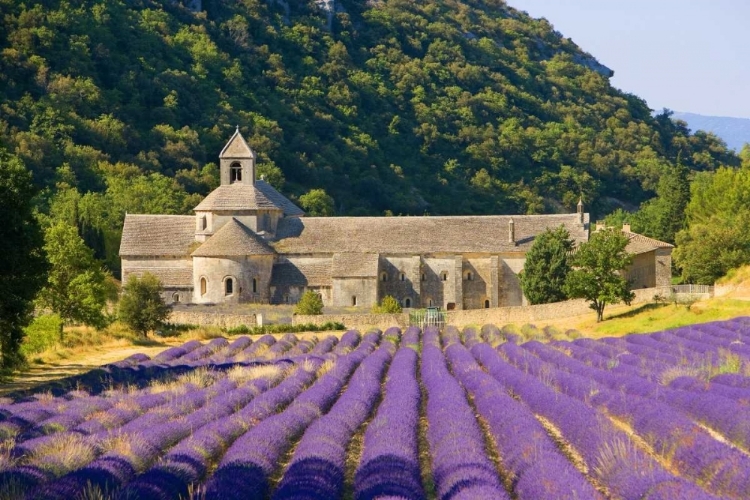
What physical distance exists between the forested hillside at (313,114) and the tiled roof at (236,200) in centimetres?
996

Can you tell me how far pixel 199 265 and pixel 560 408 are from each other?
1684 inches

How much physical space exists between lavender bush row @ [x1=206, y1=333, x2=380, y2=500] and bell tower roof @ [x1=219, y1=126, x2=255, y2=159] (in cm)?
4229

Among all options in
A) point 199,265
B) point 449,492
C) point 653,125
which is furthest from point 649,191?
point 449,492

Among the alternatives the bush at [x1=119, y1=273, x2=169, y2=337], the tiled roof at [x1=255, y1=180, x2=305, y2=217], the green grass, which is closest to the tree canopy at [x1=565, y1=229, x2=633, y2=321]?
the green grass

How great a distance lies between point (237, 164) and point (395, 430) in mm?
49870

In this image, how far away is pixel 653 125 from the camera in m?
154

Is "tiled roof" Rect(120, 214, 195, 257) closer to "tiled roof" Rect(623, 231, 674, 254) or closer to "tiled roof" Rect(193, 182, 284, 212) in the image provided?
"tiled roof" Rect(193, 182, 284, 212)

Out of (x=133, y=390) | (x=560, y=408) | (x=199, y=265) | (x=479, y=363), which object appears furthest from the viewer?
(x=199, y=265)

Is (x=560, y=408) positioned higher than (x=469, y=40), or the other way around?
(x=469, y=40)

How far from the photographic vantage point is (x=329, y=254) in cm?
6216

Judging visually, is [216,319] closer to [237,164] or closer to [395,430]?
[237,164]

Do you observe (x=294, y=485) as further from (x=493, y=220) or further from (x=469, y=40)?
(x=469, y=40)

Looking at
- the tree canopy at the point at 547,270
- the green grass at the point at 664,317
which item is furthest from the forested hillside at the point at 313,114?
the green grass at the point at 664,317

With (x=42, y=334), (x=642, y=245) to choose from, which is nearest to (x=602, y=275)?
(x=642, y=245)
